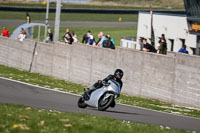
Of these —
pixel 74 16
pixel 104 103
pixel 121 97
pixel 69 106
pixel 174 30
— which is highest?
pixel 74 16

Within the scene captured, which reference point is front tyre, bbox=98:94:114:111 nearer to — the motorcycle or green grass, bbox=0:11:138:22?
the motorcycle

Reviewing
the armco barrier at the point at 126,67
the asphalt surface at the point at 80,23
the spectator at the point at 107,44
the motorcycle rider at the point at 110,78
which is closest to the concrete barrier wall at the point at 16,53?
the armco barrier at the point at 126,67

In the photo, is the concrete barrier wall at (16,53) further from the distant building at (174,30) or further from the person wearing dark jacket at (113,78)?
the person wearing dark jacket at (113,78)

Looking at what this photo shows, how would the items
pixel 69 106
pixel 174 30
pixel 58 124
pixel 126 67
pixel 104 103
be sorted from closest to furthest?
pixel 58 124, pixel 104 103, pixel 69 106, pixel 126 67, pixel 174 30

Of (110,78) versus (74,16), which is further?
(74,16)

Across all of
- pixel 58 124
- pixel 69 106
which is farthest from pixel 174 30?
pixel 58 124

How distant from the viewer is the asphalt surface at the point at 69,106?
1513 cm

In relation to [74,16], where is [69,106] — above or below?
below

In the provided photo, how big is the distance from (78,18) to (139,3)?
26365 mm

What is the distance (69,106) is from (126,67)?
8.04 m

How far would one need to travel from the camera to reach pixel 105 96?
15.1 meters

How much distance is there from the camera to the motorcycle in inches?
587

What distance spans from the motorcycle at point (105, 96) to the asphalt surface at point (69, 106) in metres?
0.24

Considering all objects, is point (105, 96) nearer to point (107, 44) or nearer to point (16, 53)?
point (107, 44)
